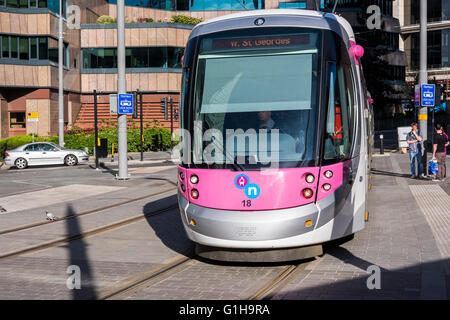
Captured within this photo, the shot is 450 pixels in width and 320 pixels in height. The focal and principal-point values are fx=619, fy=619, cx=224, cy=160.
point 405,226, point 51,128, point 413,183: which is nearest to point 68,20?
point 51,128

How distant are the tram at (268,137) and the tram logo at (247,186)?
1 centimetres

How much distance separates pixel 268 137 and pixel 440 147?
11742 mm

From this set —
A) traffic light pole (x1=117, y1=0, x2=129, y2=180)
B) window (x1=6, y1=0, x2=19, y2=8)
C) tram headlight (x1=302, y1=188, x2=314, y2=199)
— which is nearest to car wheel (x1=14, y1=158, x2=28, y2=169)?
traffic light pole (x1=117, y1=0, x2=129, y2=180)

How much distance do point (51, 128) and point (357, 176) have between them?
4076cm

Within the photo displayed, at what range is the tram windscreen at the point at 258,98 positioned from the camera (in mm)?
8234

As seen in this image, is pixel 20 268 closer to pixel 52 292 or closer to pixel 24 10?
pixel 52 292

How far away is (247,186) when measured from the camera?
805 centimetres

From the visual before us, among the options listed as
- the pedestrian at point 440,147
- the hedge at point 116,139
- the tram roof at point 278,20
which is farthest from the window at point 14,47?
the tram roof at point 278,20

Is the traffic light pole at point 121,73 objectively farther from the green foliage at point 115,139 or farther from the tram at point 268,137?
the green foliage at point 115,139

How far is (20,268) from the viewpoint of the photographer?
8625 mm

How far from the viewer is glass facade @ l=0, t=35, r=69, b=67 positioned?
45125 millimetres

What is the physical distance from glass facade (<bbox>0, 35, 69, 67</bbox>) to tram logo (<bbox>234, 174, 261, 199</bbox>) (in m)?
40.9

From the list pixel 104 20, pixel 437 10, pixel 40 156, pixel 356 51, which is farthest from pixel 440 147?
pixel 437 10

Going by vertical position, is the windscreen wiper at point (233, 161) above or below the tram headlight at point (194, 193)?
above
